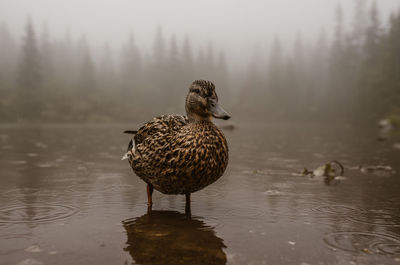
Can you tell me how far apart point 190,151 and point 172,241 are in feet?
3.14

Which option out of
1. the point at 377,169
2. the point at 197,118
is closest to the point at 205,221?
the point at 197,118

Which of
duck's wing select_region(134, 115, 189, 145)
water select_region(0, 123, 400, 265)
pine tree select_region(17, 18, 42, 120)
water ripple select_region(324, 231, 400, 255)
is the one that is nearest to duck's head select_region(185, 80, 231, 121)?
duck's wing select_region(134, 115, 189, 145)

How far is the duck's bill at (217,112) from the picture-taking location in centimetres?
376

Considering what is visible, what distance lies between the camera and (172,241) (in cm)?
323

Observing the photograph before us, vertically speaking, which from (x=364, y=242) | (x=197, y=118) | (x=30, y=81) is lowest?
(x=364, y=242)

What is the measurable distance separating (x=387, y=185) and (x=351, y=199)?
1.40 meters

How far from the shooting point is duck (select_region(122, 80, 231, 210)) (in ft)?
12.3

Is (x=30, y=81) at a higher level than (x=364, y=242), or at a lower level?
higher

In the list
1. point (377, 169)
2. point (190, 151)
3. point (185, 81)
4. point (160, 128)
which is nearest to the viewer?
point (190, 151)

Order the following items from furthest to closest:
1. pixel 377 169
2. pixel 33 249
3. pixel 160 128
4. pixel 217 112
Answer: pixel 377 169 → pixel 160 128 → pixel 217 112 → pixel 33 249

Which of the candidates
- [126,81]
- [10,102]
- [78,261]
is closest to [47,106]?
[10,102]

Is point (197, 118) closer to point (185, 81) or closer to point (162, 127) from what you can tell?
point (162, 127)

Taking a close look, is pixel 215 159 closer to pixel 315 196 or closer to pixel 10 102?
pixel 315 196

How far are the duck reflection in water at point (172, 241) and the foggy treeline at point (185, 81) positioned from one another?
3639 centimetres
